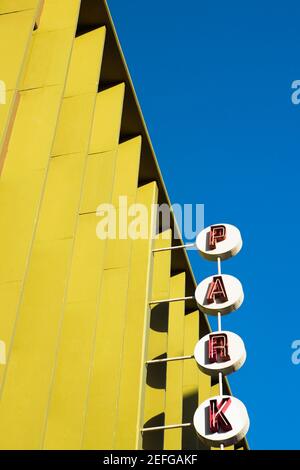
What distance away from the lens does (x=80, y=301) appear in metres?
16.1

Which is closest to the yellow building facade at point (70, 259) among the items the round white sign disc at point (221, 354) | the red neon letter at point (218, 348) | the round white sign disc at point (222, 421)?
the round white sign disc at point (222, 421)

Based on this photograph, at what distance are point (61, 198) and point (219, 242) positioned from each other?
7.62 metres

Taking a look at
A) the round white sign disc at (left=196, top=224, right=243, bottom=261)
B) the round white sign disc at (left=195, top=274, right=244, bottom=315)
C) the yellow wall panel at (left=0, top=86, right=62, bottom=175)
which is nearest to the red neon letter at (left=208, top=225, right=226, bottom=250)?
the round white sign disc at (left=196, top=224, right=243, bottom=261)

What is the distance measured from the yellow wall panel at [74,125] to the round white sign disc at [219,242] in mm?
6611

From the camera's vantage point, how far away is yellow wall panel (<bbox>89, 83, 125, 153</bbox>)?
61.5ft

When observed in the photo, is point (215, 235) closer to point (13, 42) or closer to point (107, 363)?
point (107, 363)

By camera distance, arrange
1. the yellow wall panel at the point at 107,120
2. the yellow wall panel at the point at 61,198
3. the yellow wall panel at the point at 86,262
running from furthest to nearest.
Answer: the yellow wall panel at the point at 107,120 → the yellow wall panel at the point at 86,262 → the yellow wall panel at the point at 61,198

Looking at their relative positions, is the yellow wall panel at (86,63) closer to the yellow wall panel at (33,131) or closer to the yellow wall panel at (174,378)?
the yellow wall panel at (33,131)

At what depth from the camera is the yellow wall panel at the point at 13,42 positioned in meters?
13.6

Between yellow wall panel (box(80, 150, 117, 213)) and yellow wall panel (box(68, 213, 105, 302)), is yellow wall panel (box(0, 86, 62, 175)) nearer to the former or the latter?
yellow wall panel (box(80, 150, 117, 213))

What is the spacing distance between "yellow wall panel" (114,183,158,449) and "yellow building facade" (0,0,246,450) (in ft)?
0.10

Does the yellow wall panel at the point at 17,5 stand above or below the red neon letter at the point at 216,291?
above
